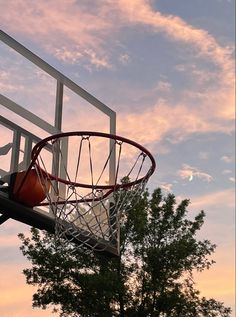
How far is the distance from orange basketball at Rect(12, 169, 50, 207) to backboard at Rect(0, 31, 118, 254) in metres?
0.09

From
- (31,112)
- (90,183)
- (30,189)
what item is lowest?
(30,189)

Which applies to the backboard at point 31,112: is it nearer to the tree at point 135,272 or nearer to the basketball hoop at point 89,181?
the basketball hoop at point 89,181

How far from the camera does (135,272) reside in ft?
56.9

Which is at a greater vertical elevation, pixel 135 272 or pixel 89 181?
pixel 135 272

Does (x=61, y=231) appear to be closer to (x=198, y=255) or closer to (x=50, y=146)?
(x=50, y=146)

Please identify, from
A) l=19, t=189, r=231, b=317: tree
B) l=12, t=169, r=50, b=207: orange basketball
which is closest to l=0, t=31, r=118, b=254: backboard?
l=12, t=169, r=50, b=207: orange basketball

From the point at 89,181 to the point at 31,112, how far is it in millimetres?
1094

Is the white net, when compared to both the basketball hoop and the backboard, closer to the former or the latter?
the basketball hoop

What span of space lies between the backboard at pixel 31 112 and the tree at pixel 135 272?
9.72m

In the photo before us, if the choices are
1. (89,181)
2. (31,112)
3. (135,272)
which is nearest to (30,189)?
(89,181)

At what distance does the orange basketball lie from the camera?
230 inches

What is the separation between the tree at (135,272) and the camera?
1667cm

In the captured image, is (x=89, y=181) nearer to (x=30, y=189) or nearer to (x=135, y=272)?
(x=30, y=189)

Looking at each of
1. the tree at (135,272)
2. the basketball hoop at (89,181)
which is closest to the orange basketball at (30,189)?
the basketball hoop at (89,181)
